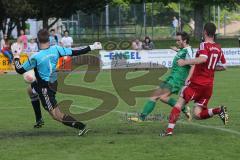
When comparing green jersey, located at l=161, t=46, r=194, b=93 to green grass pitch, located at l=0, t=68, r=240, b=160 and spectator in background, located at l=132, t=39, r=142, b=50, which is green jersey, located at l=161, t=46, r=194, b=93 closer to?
green grass pitch, located at l=0, t=68, r=240, b=160

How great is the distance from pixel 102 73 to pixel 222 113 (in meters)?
19.6

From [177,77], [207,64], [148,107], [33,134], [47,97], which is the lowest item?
[33,134]

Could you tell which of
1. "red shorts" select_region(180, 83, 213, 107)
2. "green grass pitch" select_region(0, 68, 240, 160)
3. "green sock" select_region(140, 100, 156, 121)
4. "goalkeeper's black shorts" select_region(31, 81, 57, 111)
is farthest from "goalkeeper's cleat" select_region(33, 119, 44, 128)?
"red shorts" select_region(180, 83, 213, 107)

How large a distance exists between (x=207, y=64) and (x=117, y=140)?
78.1 inches

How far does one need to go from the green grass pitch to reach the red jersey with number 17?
0.95m

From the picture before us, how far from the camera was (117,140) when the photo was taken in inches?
413

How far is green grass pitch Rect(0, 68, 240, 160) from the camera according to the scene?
30.1 ft

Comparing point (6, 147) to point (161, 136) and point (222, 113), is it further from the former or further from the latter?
point (222, 113)

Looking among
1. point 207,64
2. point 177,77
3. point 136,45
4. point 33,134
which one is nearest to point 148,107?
point 177,77

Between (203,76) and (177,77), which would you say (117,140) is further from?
(177,77)

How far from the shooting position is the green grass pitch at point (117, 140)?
917 cm

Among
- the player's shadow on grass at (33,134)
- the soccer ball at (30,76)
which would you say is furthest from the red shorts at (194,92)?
the soccer ball at (30,76)

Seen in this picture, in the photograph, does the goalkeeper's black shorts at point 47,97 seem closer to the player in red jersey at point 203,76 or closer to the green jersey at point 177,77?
the player in red jersey at point 203,76

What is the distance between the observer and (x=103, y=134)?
11234mm
